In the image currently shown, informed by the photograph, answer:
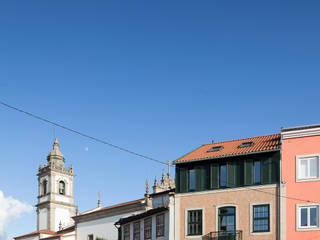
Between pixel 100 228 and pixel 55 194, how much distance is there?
1595 inches

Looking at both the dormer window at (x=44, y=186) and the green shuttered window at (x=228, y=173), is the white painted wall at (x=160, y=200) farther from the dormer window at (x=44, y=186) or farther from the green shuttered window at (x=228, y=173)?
the dormer window at (x=44, y=186)

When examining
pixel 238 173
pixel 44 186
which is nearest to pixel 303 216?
pixel 238 173

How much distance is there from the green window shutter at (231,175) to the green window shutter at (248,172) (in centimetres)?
93

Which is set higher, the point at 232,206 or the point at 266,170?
the point at 266,170

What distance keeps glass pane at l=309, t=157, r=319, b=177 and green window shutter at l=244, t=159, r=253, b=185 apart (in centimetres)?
393

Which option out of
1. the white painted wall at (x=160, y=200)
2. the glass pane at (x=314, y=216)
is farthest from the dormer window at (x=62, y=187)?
the glass pane at (x=314, y=216)

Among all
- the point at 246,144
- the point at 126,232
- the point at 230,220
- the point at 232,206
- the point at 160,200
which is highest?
the point at 246,144

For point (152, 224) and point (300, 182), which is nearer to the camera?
point (300, 182)

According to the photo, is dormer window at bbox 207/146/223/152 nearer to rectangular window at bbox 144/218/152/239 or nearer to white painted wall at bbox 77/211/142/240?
rectangular window at bbox 144/218/152/239

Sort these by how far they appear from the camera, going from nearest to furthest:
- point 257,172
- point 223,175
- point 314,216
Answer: point 314,216, point 257,172, point 223,175

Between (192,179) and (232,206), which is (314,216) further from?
(192,179)

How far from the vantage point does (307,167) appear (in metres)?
37.2

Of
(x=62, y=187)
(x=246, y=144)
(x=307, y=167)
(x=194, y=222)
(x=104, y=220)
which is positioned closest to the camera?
(x=307, y=167)

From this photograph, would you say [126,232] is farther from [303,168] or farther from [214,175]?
[303,168]
